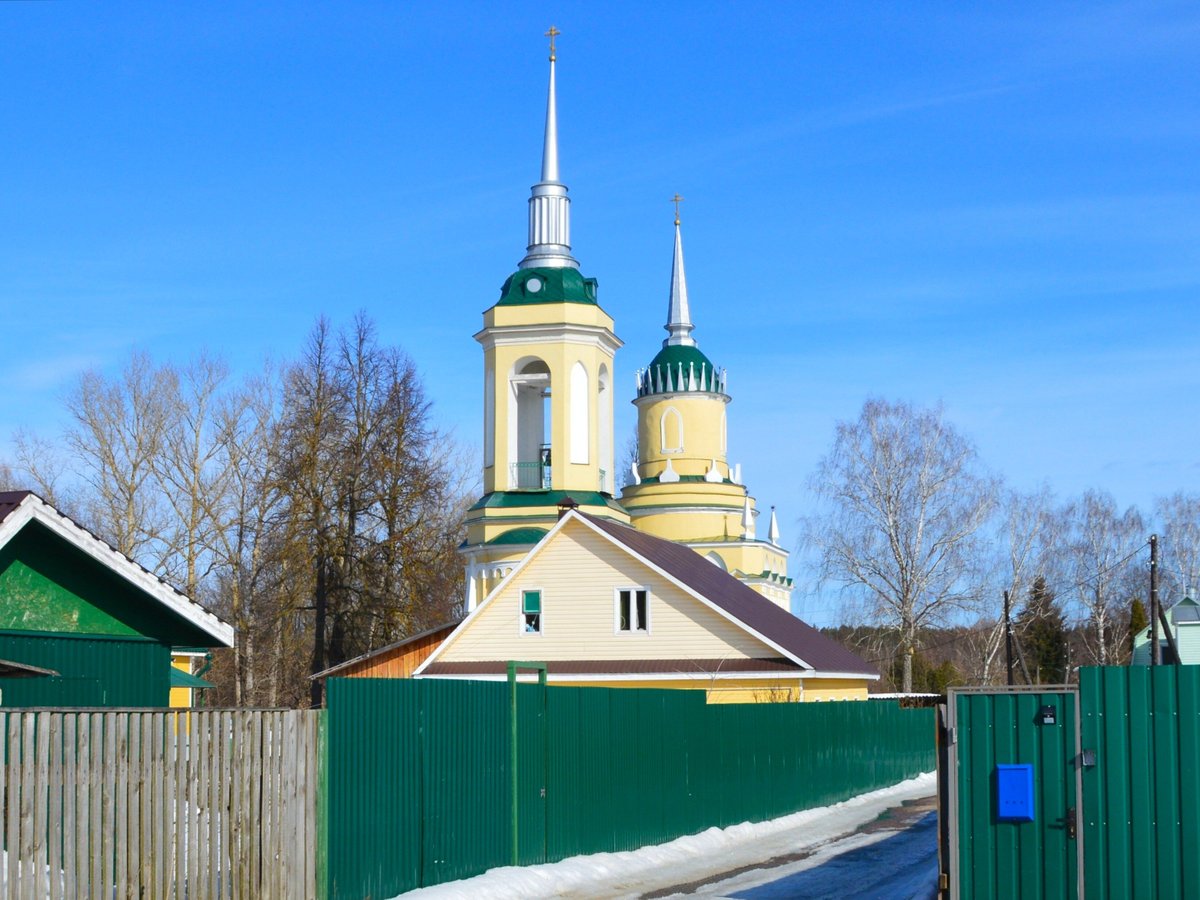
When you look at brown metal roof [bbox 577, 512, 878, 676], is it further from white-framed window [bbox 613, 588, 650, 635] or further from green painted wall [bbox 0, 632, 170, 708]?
green painted wall [bbox 0, 632, 170, 708]

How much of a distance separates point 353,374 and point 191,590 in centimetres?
995

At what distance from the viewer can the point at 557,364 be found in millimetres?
52062

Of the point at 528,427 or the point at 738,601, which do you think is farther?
the point at 528,427

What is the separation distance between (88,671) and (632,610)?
21.7 metres

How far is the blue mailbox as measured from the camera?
40.5 ft

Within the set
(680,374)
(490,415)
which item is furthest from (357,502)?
(680,374)

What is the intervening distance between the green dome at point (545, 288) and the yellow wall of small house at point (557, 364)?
329 millimetres

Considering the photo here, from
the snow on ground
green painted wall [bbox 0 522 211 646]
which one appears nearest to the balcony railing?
the snow on ground

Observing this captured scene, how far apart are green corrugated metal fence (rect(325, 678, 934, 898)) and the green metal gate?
5.10 meters

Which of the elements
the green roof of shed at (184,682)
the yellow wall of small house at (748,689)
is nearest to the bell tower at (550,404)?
the green roof of shed at (184,682)

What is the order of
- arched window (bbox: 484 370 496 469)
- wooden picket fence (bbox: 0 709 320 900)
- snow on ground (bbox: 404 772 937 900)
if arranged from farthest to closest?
1. arched window (bbox: 484 370 496 469)
2. snow on ground (bbox: 404 772 937 900)
3. wooden picket fence (bbox: 0 709 320 900)

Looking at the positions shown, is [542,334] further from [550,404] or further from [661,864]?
[661,864]

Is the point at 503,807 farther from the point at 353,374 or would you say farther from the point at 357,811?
the point at 353,374

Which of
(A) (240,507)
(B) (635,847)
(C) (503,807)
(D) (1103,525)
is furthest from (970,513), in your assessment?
(C) (503,807)
